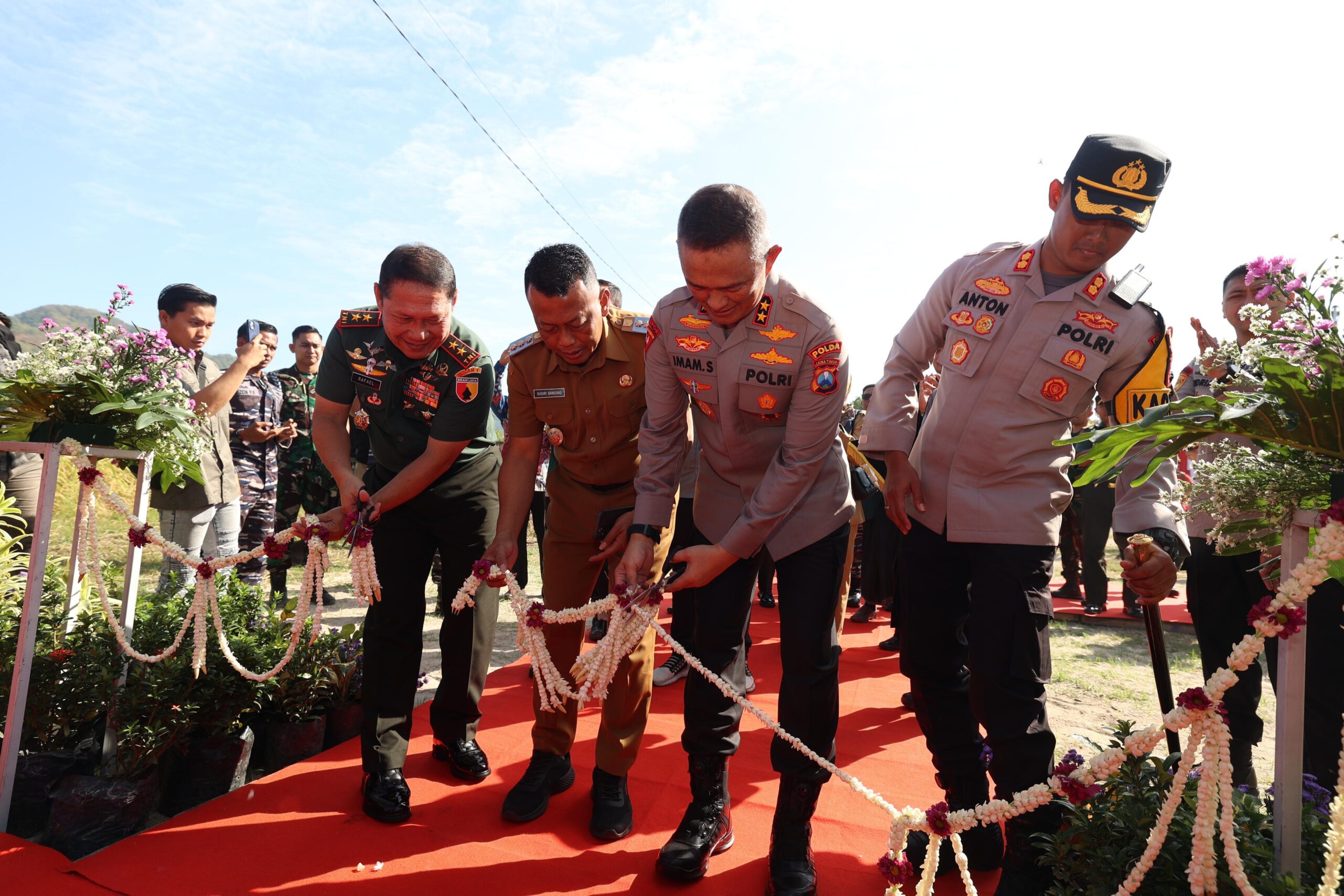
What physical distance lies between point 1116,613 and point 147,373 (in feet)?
23.9

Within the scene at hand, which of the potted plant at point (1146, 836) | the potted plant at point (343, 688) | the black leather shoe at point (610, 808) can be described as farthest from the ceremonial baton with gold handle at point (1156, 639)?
the potted plant at point (343, 688)

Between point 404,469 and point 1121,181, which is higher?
point 1121,181

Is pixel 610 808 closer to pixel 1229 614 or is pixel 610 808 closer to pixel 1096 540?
pixel 1229 614

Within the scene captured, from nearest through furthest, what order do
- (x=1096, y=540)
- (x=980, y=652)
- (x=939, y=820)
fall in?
(x=939, y=820) → (x=980, y=652) → (x=1096, y=540)

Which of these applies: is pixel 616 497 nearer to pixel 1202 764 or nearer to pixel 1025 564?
pixel 1025 564

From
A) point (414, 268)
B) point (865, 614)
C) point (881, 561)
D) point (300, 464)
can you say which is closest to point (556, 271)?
point (414, 268)

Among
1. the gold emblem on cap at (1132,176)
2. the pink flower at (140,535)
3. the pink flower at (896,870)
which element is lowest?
the pink flower at (896,870)

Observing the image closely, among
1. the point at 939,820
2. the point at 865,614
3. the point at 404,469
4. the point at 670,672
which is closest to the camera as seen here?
the point at 939,820

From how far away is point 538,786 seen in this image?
2.87 m

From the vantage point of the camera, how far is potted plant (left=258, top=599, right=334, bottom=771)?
3.23m

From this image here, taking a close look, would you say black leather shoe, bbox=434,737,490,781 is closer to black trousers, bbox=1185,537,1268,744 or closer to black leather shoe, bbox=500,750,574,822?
black leather shoe, bbox=500,750,574,822

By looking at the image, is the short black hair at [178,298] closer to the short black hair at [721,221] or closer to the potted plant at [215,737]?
the potted plant at [215,737]

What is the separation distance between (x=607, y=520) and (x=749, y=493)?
573 mm

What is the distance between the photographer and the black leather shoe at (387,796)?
276cm
